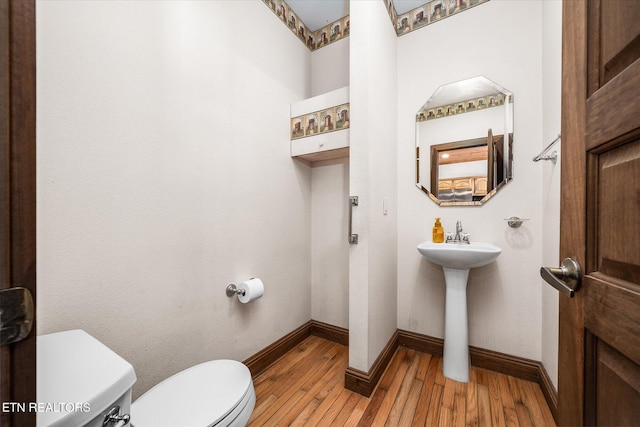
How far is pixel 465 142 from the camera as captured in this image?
1796mm

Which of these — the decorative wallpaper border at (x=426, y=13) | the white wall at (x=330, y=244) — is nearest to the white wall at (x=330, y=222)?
the white wall at (x=330, y=244)

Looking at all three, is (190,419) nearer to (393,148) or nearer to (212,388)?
(212,388)

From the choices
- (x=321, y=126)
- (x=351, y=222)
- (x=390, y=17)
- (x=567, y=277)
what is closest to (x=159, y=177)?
(x=351, y=222)

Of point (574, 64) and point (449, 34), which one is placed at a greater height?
point (449, 34)

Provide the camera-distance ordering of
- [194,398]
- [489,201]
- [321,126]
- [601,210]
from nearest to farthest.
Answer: [601,210], [194,398], [489,201], [321,126]

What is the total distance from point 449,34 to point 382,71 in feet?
2.25

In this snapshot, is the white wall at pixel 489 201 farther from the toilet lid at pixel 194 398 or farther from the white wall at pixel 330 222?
the toilet lid at pixel 194 398

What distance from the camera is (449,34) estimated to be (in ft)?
6.07

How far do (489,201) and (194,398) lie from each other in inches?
78.7

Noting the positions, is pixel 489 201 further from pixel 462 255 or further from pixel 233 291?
pixel 233 291

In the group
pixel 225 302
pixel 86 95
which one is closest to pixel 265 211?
pixel 225 302

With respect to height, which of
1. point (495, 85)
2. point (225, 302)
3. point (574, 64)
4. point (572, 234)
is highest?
point (495, 85)

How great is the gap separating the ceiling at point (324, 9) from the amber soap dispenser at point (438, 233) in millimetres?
1722

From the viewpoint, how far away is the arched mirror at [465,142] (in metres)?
1.69
